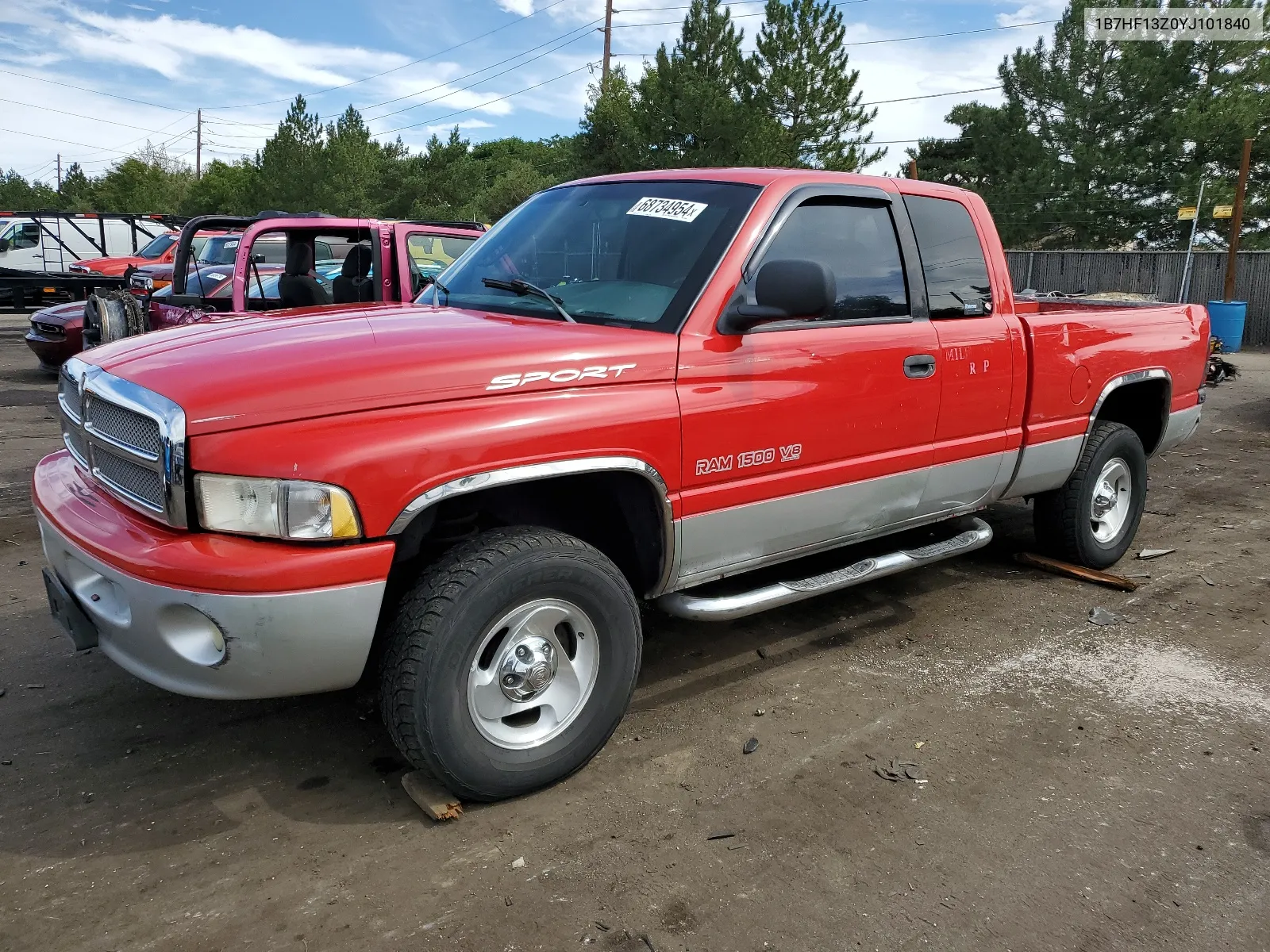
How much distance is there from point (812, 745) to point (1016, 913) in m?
0.96

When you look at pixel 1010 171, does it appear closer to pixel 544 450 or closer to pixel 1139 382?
A: pixel 1139 382

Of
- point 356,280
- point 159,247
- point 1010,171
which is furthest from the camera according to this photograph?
point 1010,171

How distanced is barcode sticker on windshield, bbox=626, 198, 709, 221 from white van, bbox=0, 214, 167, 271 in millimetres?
23991

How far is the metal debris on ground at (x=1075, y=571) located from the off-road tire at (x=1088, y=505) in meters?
0.05

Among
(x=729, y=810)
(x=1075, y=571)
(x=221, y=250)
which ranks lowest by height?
(x=729, y=810)

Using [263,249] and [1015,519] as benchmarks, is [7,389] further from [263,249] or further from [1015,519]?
[1015,519]

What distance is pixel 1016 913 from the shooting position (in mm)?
2549

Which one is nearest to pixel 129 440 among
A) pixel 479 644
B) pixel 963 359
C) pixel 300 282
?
pixel 479 644

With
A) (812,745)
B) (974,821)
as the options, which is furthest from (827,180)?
(974,821)

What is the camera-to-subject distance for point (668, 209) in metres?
3.68

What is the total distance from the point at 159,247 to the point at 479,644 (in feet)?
71.7

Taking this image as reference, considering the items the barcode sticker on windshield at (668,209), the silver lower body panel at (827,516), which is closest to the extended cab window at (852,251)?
the barcode sticker on windshield at (668,209)

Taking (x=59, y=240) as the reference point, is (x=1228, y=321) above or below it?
below

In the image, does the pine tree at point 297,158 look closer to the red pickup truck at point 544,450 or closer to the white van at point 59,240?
the white van at point 59,240
